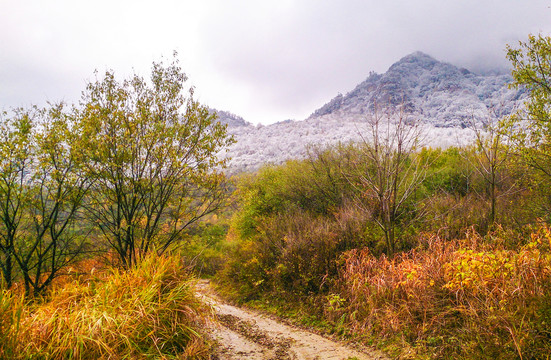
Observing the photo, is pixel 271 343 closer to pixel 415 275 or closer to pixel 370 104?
pixel 415 275

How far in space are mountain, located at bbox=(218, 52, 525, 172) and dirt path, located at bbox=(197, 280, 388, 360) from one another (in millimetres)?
47190

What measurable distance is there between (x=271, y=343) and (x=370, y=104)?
52.9 meters

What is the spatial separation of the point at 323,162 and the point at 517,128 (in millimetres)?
6984

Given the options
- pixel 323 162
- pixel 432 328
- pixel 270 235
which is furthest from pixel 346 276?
pixel 323 162

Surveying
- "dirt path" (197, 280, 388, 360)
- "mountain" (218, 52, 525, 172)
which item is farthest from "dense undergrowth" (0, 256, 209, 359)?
"mountain" (218, 52, 525, 172)

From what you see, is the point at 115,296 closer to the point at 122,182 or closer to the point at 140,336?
the point at 140,336

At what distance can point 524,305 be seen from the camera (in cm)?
391

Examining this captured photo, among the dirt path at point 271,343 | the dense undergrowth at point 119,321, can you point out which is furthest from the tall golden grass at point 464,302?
the dense undergrowth at point 119,321

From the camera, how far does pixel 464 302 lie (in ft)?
16.2

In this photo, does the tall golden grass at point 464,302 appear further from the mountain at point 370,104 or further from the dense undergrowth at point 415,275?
the mountain at point 370,104

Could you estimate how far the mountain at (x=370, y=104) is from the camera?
233ft

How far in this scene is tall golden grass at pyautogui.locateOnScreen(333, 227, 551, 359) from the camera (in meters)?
3.80

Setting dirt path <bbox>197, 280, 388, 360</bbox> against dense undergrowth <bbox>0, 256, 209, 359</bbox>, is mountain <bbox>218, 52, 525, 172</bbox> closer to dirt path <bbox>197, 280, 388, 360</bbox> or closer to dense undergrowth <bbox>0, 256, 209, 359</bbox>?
dirt path <bbox>197, 280, 388, 360</bbox>

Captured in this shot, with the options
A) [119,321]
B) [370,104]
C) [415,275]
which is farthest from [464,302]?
[370,104]
